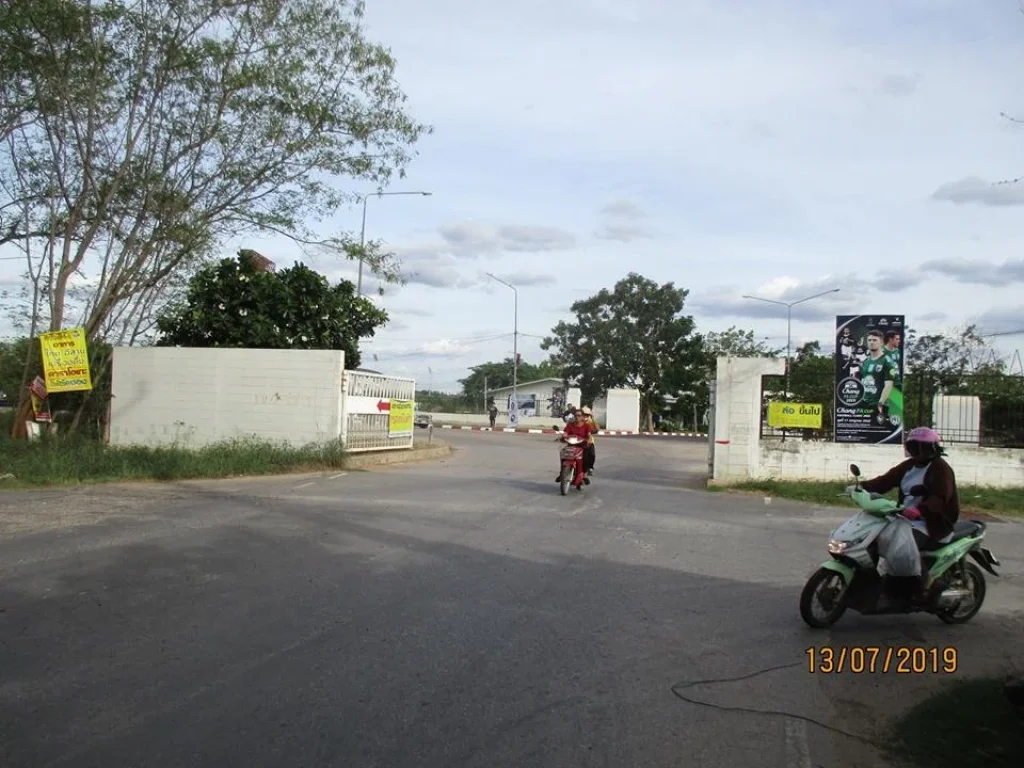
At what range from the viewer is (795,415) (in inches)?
687

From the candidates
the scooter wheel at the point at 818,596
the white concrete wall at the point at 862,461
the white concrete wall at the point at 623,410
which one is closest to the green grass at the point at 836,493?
the white concrete wall at the point at 862,461

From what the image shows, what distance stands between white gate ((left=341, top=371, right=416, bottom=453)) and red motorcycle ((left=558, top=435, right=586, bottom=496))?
617cm

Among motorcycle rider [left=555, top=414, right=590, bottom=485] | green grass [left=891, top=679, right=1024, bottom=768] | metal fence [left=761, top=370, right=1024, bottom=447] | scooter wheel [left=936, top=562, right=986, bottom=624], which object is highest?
metal fence [left=761, top=370, right=1024, bottom=447]

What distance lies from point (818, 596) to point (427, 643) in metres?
2.89

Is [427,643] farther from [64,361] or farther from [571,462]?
[64,361]

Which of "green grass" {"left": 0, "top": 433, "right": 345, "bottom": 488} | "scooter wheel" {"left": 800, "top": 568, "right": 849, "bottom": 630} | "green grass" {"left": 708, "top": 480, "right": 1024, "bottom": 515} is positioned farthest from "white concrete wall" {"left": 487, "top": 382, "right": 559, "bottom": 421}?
"scooter wheel" {"left": 800, "top": 568, "right": 849, "bottom": 630}

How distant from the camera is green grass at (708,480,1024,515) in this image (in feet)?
48.2

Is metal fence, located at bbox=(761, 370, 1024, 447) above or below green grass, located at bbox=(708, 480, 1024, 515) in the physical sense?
above

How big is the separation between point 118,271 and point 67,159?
2482 millimetres

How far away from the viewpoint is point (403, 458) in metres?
22.1

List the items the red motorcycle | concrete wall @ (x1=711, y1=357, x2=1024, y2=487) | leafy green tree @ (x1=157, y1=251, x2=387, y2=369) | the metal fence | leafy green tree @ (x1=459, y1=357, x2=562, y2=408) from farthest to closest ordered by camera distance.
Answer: leafy green tree @ (x1=459, y1=357, x2=562, y2=408) → leafy green tree @ (x1=157, y1=251, x2=387, y2=369) → concrete wall @ (x1=711, y1=357, x2=1024, y2=487) → the metal fence → the red motorcycle

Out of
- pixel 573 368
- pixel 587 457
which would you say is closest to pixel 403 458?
pixel 587 457

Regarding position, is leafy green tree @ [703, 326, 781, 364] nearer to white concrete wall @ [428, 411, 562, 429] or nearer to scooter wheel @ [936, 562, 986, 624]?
white concrete wall @ [428, 411, 562, 429]

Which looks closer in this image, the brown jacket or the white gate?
the brown jacket
